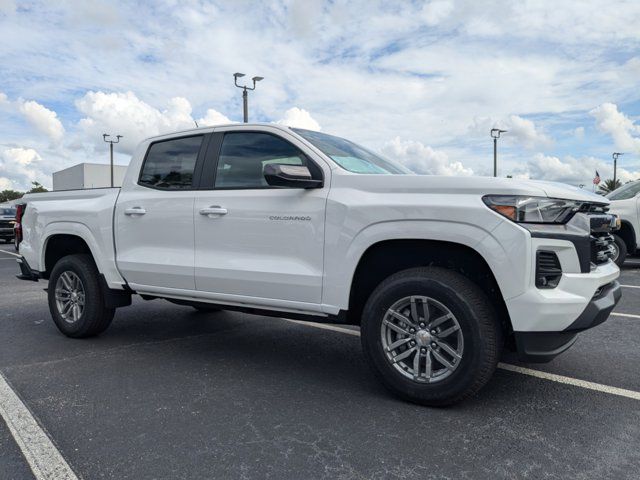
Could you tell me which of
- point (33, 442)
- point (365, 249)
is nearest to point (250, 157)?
point (365, 249)

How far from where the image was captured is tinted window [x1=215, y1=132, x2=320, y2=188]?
151 inches

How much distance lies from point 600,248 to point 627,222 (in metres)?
7.32

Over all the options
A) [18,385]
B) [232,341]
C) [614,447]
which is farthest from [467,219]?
[18,385]

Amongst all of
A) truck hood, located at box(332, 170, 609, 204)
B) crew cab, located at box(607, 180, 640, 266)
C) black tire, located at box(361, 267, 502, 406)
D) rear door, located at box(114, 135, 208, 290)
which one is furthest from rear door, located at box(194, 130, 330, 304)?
crew cab, located at box(607, 180, 640, 266)

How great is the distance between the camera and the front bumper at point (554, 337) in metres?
2.87

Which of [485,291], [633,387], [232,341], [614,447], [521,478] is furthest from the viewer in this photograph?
[232,341]

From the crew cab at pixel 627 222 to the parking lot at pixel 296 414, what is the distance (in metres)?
4.89

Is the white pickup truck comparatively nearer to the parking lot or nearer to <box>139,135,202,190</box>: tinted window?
<box>139,135,202,190</box>: tinted window

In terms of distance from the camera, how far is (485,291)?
3236mm

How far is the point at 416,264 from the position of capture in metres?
3.39

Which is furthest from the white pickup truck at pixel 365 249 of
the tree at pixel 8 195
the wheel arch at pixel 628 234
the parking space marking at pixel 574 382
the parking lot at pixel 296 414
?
the tree at pixel 8 195

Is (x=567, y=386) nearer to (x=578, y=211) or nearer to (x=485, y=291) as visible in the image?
(x=485, y=291)

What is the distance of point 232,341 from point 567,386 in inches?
113

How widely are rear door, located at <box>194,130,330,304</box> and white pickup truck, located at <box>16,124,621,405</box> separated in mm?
11
